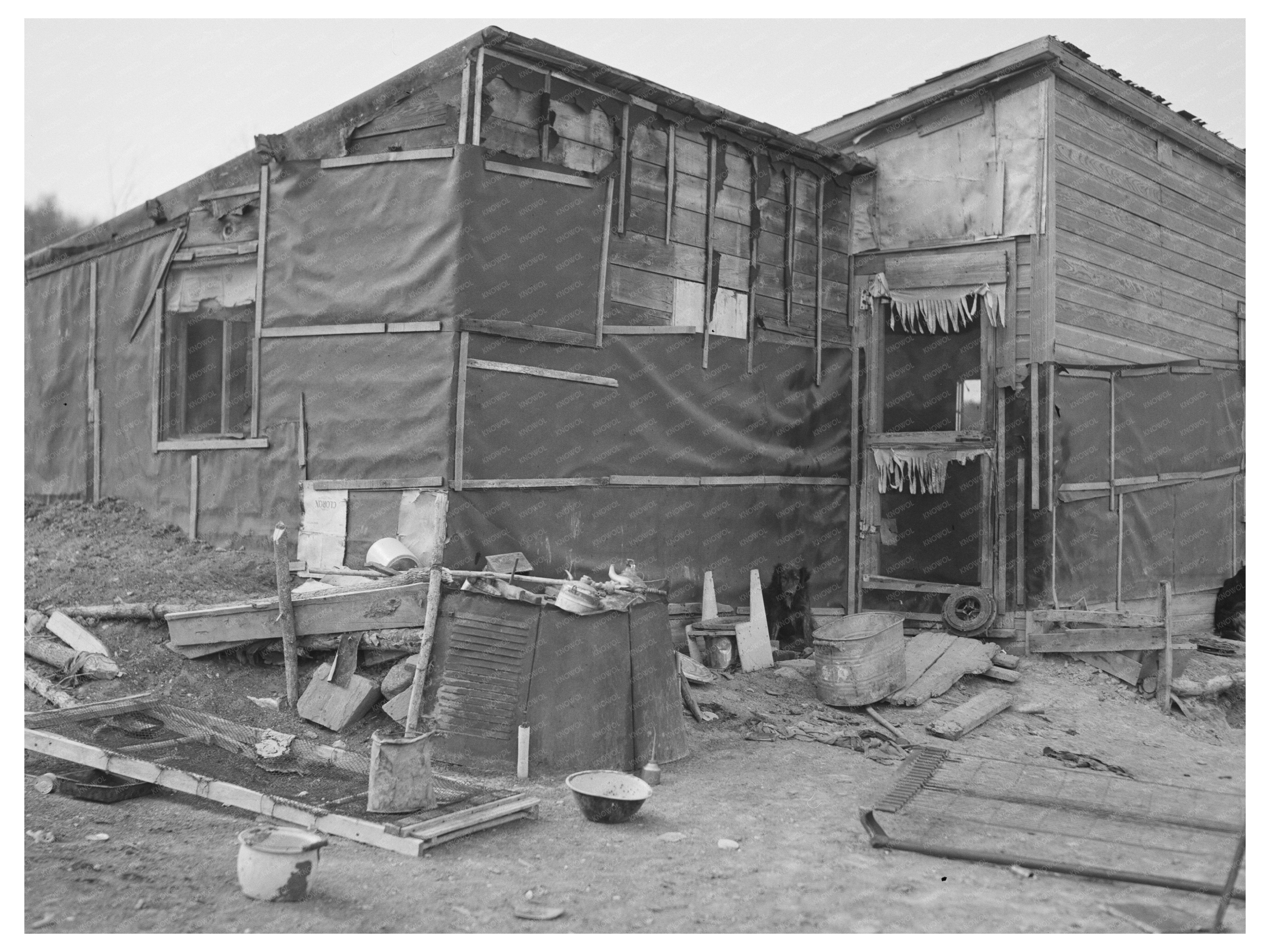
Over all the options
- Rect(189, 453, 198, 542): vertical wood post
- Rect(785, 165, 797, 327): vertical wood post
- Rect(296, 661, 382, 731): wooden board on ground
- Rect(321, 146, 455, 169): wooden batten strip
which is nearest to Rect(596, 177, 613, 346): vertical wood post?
Rect(321, 146, 455, 169): wooden batten strip

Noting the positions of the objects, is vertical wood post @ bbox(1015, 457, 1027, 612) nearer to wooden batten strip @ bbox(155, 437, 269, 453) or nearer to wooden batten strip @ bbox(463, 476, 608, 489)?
wooden batten strip @ bbox(463, 476, 608, 489)

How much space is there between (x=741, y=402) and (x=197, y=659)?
5882 millimetres

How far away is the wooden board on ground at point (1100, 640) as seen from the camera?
11242 mm

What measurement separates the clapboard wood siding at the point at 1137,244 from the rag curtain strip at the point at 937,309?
677 mm

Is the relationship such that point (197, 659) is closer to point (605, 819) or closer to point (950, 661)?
point (605, 819)

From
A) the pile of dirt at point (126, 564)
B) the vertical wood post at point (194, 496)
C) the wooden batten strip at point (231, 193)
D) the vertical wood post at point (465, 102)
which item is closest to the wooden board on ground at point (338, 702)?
the pile of dirt at point (126, 564)

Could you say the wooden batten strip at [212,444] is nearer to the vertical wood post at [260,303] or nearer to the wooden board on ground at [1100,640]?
the vertical wood post at [260,303]

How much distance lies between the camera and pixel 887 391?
12445mm

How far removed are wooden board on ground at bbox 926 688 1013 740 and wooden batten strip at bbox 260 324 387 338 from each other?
5.87 meters

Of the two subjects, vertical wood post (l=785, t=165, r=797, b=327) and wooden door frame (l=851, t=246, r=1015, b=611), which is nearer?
wooden door frame (l=851, t=246, r=1015, b=611)

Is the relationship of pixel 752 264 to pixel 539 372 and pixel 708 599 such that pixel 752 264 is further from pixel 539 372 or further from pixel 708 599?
Answer: pixel 708 599

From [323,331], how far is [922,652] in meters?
6.57

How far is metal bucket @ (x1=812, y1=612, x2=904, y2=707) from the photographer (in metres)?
9.61

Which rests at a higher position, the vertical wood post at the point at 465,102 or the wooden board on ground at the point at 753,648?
the vertical wood post at the point at 465,102
